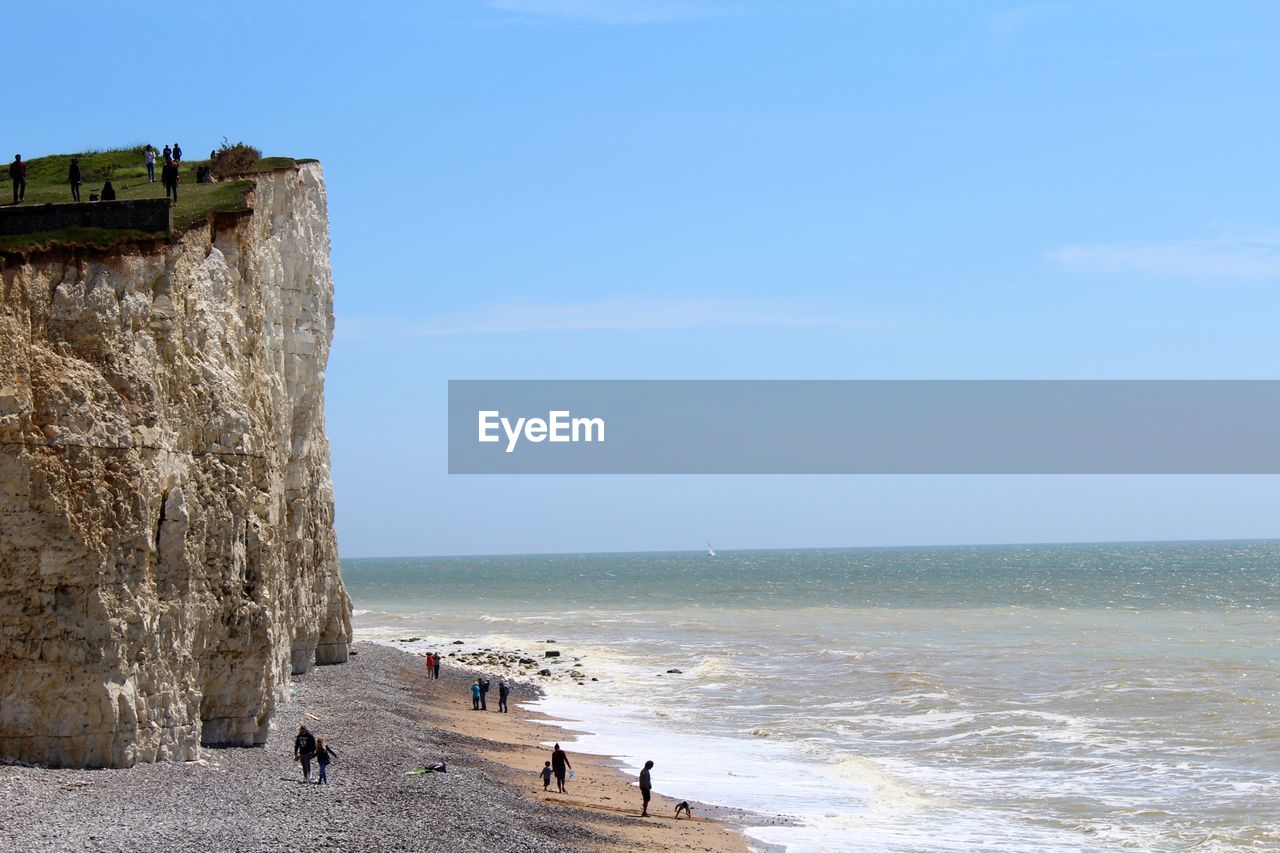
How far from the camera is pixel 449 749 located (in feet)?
94.4

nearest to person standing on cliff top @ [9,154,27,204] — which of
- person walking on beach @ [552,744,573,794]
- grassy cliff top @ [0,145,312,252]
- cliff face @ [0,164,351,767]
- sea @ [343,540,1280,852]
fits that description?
grassy cliff top @ [0,145,312,252]

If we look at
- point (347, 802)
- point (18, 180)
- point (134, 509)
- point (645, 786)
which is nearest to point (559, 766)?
point (645, 786)

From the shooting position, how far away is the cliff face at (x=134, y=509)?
2003 centimetres

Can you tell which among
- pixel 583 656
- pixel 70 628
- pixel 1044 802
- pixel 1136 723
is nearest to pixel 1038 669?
pixel 1136 723

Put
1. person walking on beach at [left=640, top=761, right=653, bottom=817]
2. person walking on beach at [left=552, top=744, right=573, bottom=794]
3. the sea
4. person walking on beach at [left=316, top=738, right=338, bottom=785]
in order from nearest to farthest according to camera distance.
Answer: person walking on beach at [left=316, top=738, right=338, bottom=785] → person walking on beach at [left=640, top=761, right=653, bottom=817] → the sea → person walking on beach at [left=552, top=744, right=573, bottom=794]

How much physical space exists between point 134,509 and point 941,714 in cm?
2559

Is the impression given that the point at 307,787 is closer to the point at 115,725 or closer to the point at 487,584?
the point at 115,725

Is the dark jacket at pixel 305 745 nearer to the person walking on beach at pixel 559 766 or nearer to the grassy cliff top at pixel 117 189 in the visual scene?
the person walking on beach at pixel 559 766

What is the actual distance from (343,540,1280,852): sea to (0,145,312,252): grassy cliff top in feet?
49.9

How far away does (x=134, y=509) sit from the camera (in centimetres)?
2084

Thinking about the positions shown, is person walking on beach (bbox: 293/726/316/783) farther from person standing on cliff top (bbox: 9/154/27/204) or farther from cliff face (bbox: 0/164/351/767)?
person standing on cliff top (bbox: 9/154/27/204)

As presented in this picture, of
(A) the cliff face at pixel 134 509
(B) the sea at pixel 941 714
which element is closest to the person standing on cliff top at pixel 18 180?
(A) the cliff face at pixel 134 509

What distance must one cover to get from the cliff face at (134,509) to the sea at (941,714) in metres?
9.99

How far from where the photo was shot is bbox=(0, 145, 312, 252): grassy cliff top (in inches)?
859
